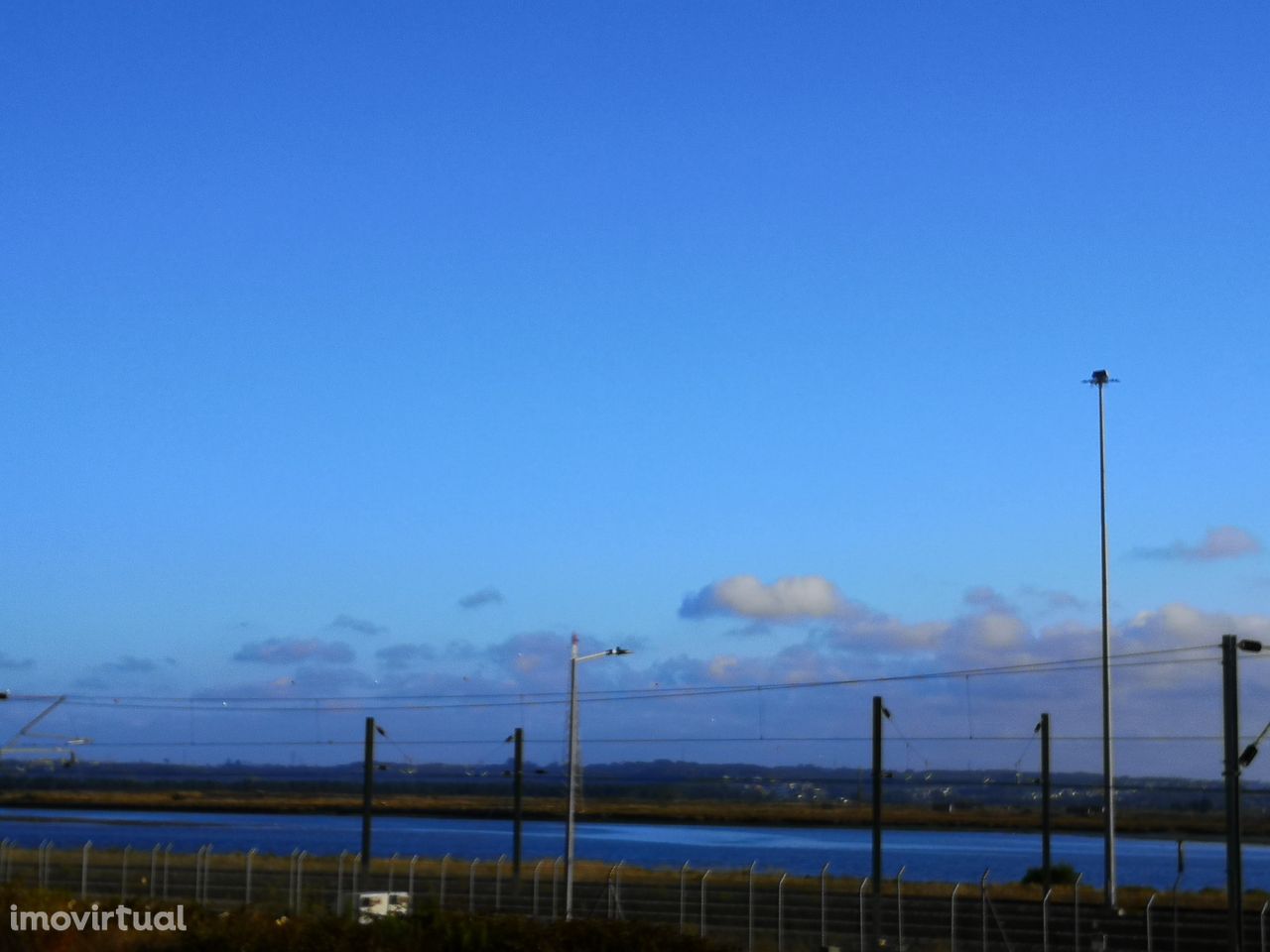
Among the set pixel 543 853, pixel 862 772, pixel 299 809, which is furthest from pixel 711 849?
pixel 299 809

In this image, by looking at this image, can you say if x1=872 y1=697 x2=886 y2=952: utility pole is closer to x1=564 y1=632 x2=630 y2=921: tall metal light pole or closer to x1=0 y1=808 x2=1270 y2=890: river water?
x1=564 y1=632 x2=630 y2=921: tall metal light pole

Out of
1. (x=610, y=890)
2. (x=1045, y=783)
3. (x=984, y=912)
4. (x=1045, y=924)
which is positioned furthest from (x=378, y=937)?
(x=1045, y=783)

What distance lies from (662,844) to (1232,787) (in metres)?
112

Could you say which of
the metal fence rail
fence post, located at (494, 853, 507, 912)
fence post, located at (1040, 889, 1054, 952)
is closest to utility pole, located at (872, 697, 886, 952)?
the metal fence rail

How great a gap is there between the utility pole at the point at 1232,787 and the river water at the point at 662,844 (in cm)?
5371

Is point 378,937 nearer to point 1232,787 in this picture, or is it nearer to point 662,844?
point 1232,787

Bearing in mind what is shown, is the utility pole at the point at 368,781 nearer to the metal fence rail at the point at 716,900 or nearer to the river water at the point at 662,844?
the metal fence rail at the point at 716,900

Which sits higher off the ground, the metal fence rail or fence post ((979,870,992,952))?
fence post ((979,870,992,952))

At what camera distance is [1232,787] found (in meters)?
30.5

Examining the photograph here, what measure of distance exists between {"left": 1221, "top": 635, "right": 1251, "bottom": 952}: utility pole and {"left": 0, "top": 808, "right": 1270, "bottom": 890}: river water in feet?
176

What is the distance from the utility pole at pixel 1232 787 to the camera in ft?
97.3

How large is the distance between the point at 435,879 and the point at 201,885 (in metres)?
8.87

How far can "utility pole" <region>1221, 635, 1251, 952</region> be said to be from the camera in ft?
97.3

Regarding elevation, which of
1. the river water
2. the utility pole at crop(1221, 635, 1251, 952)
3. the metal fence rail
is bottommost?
the river water
